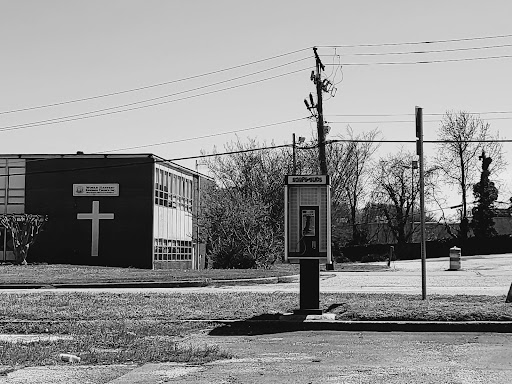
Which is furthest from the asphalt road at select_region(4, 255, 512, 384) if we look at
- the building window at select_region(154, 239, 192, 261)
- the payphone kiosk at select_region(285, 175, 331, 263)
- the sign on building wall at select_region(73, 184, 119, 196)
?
the building window at select_region(154, 239, 192, 261)

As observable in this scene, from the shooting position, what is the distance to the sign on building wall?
42.0 m

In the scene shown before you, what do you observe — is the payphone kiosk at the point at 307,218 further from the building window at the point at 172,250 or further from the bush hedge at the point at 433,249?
the bush hedge at the point at 433,249

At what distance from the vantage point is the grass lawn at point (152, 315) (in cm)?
930

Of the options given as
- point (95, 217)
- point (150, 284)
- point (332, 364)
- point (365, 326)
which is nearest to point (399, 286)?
point (150, 284)

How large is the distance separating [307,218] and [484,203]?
54.5 m

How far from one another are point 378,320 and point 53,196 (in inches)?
1308

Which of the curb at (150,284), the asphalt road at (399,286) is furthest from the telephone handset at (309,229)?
the curb at (150,284)

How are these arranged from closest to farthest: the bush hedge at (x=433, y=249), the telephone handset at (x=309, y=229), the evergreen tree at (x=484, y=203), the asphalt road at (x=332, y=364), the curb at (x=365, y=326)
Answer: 1. the asphalt road at (x=332, y=364)
2. the curb at (x=365, y=326)
3. the telephone handset at (x=309, y=229)
4. the bush hedge at (x=433, y=249)
5. the evergreen tree at (x=484, y=203)

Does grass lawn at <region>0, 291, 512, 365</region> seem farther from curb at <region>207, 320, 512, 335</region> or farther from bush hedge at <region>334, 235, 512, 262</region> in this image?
bush hedge at <region>334, 235, 512, 262</region>

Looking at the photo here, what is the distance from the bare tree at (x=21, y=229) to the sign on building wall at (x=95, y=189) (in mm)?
2518

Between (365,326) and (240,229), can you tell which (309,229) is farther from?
(240,229)

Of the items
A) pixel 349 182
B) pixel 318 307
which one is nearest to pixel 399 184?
pixel 349 182

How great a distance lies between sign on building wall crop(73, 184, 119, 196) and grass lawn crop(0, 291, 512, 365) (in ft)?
82.6

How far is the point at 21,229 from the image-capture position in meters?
40.5
